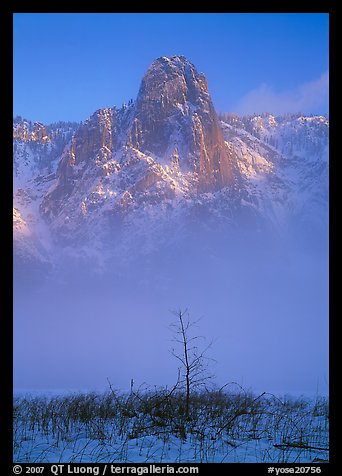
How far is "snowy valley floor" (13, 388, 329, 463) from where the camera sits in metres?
6.76

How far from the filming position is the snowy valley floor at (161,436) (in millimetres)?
6758

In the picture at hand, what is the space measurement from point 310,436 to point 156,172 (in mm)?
51570

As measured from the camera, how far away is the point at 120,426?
8508 millimetres

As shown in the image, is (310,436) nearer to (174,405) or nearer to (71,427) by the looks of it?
(174,405)

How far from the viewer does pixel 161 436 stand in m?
7.77
